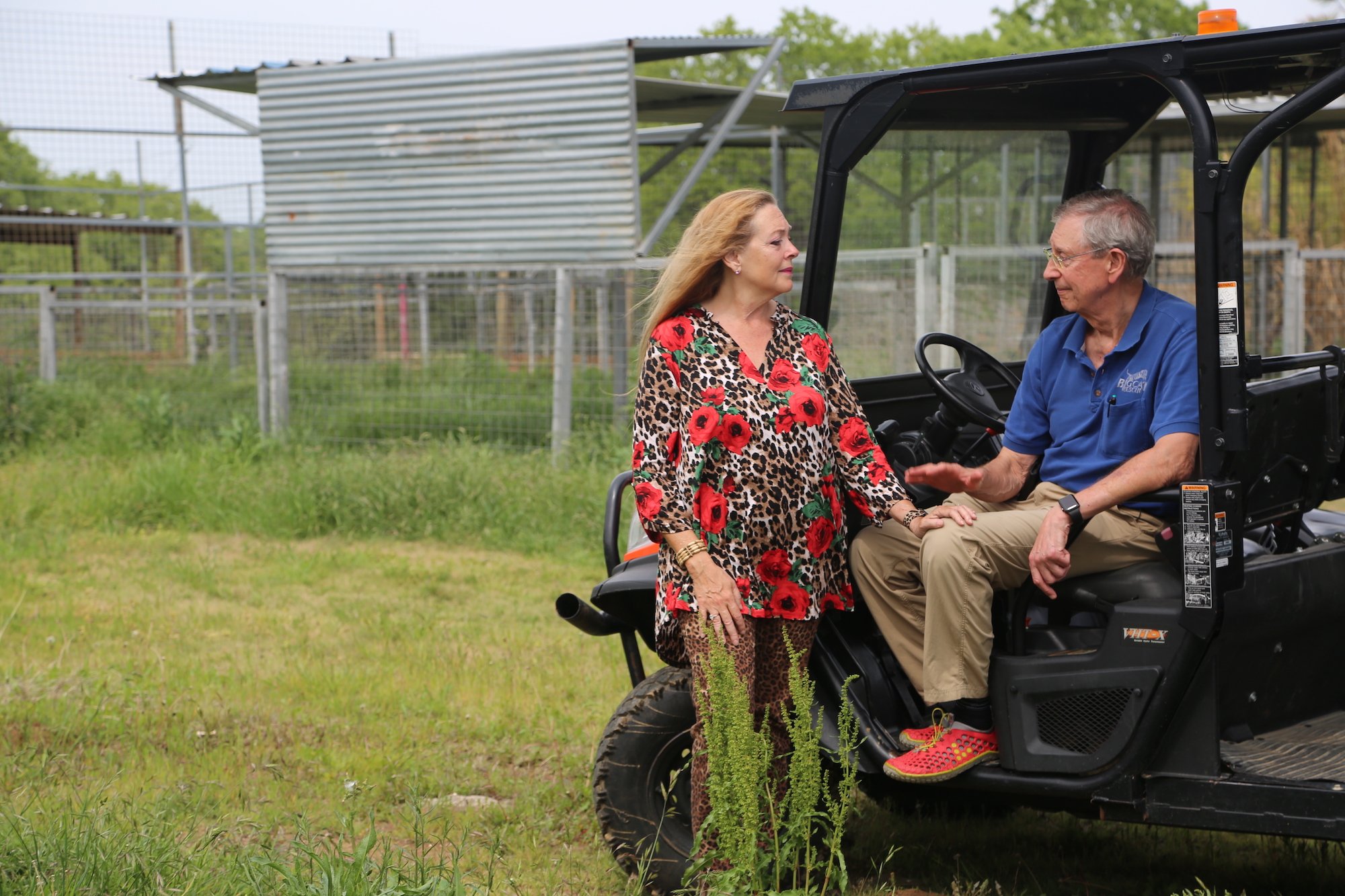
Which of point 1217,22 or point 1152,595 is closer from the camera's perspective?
point 1217,22

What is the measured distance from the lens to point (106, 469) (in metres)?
10.6

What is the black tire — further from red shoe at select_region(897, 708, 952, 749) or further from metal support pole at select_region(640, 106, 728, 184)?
metal support pole at select_region(640, 106, 728, 184)

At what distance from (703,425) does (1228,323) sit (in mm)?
1218

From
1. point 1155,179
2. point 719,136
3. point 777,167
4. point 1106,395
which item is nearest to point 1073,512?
point 1106,395

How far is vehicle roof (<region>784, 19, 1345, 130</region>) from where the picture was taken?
3016mm

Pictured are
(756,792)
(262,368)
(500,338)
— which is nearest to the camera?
(756,792)

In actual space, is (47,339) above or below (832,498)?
above

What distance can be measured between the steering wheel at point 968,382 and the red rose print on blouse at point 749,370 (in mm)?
600

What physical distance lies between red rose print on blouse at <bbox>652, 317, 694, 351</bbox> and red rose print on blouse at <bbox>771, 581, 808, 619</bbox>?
2.16ft

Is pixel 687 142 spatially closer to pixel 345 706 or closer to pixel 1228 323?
pixel 345 706

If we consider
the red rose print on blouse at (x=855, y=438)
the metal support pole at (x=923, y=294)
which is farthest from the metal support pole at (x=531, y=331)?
the red rose print on blouse at (x=855, y=438)

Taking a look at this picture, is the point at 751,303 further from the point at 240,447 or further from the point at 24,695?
the point at 240,447

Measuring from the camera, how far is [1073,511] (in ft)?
10.7

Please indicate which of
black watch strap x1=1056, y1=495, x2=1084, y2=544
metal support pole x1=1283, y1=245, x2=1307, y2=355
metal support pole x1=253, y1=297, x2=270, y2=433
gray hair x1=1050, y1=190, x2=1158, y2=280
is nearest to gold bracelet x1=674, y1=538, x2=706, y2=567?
black watch strap x1=1056, y1=495, x2=1084, y2=544
